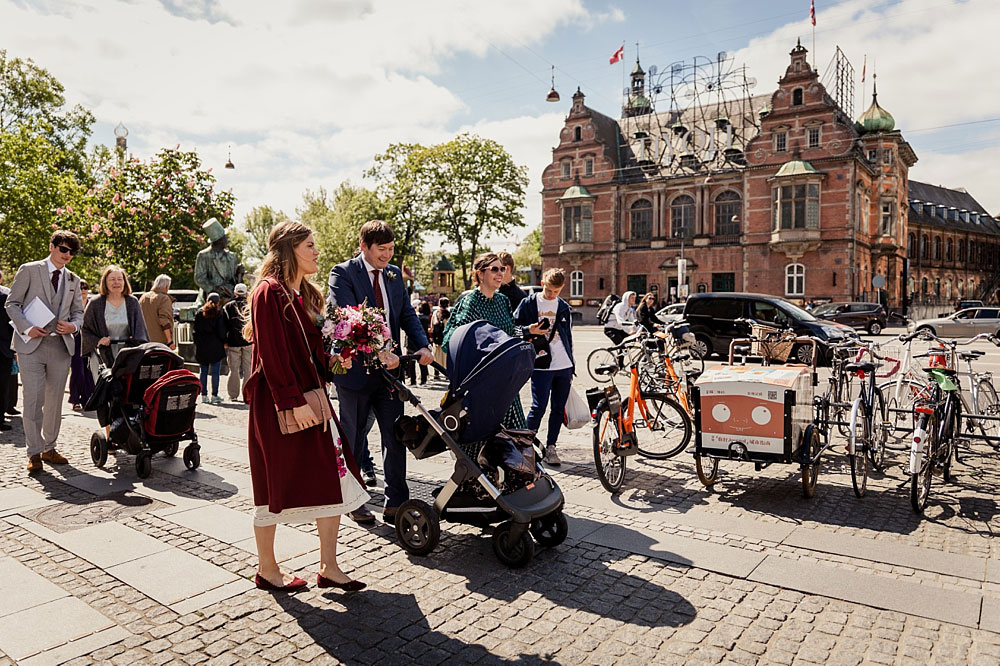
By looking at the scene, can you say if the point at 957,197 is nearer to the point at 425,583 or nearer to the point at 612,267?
the point at 612,267

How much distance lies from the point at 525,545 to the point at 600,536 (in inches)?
32.0

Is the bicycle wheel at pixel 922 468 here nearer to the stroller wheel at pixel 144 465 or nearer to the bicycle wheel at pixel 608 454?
the bicycle wheel at pixel 608 454

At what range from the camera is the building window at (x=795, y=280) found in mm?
44250

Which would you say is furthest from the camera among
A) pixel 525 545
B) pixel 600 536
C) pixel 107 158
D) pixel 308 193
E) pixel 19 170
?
pixel 308 193

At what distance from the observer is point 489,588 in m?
4.06

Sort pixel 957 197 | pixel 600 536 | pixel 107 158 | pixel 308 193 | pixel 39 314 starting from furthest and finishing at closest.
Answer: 1. pixel 957 197
2. pixel 308 193
3. pixel 107 158
4. pixel 39 314
5. pixel 600 536

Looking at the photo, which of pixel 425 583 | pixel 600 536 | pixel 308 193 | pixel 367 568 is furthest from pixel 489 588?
pixel 308 193

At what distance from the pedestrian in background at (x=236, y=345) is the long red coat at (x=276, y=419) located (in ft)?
24.8

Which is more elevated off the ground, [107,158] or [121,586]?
[107,158]

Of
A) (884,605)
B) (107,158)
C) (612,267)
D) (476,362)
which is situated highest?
(107,158)

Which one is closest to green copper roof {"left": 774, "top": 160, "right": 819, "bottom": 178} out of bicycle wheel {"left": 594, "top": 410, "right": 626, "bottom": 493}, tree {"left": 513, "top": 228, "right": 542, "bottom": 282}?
bicycle wheel {"left": 594, "top": 410, "right": 626, "bottom": 493}

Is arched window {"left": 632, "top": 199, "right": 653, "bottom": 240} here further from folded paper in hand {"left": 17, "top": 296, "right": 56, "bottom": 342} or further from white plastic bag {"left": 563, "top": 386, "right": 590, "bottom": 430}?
folded paper in hand {"left": 17, "top": 296, "right": 56, "bottom": 342}

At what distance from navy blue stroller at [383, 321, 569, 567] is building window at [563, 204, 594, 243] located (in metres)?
48.0

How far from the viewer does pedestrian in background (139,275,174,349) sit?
34.1 ft
